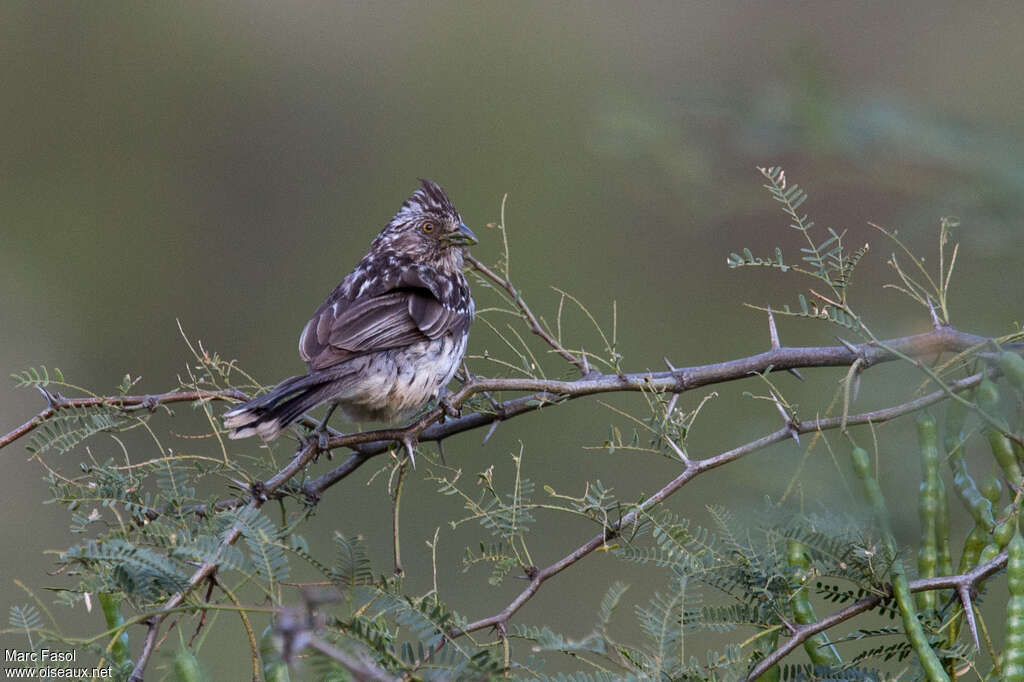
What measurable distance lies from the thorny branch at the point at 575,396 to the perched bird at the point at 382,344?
0.26 metres

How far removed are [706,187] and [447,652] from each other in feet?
7.20

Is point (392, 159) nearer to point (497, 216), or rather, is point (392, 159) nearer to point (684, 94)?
point (497, 216)

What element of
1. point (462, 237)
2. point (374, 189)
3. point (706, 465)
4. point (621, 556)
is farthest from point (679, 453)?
point (374, 189)

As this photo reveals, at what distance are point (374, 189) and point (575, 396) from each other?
8271 mm

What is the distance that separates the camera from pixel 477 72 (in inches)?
493

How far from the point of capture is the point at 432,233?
18.8ft

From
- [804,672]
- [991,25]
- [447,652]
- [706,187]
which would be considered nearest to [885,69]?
[991,25]

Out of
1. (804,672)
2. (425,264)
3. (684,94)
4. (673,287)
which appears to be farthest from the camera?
(673,287)

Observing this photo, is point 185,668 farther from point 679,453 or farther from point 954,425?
point 954,425

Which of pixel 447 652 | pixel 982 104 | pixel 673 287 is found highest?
pixel 982 104

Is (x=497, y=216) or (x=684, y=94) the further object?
(x=497, y=216)

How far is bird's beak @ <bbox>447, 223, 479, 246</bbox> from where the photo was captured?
18.7ft

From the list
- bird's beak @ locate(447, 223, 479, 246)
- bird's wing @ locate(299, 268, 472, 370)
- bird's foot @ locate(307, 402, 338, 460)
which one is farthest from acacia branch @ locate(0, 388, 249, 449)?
bird's beak @ locate(447, 223, 479, 246)

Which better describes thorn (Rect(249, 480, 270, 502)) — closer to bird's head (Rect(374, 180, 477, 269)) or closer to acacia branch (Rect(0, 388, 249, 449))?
acacia branch (Rect(0, 388, 249, 449))
